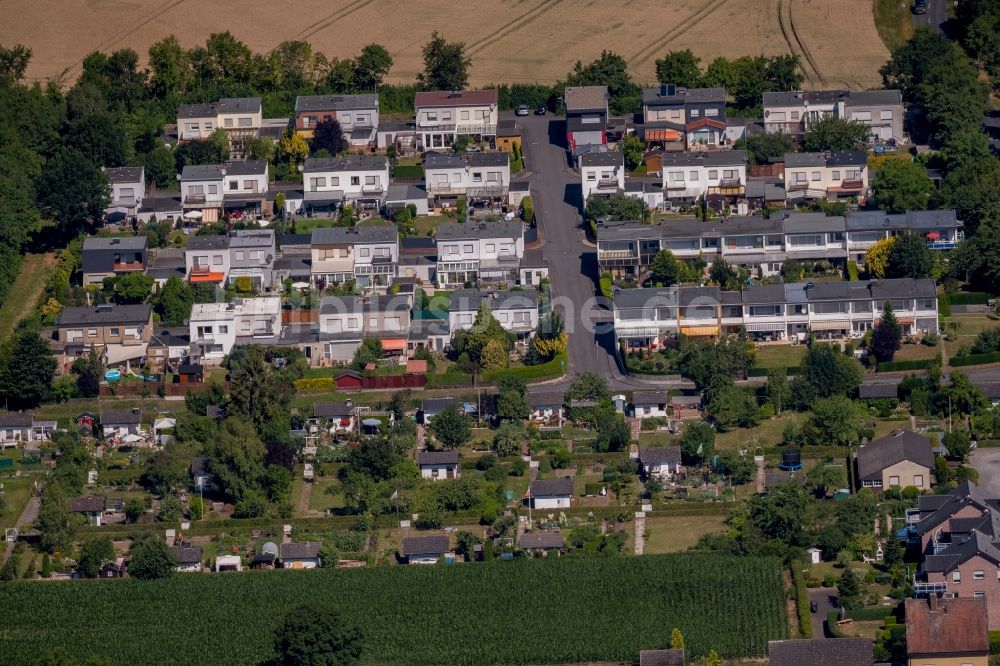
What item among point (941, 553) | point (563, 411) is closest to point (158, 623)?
point (563, 411)

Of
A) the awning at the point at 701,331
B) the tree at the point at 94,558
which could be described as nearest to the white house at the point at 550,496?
the awning at the point at 701,331

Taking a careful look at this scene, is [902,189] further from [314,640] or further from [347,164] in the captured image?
[314,640]

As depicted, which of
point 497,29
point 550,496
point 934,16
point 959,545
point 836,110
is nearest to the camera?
point 959,545

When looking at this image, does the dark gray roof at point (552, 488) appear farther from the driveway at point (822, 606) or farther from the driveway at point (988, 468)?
the driveway at point (988, 468)

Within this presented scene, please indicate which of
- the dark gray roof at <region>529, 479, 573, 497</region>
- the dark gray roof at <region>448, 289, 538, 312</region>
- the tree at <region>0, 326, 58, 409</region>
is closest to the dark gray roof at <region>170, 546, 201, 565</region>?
the dark gray roof at <region>529, 479, 573, 497</region>

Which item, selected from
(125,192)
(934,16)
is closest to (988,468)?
(125,192)

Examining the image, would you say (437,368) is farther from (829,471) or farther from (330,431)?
(829,471)
